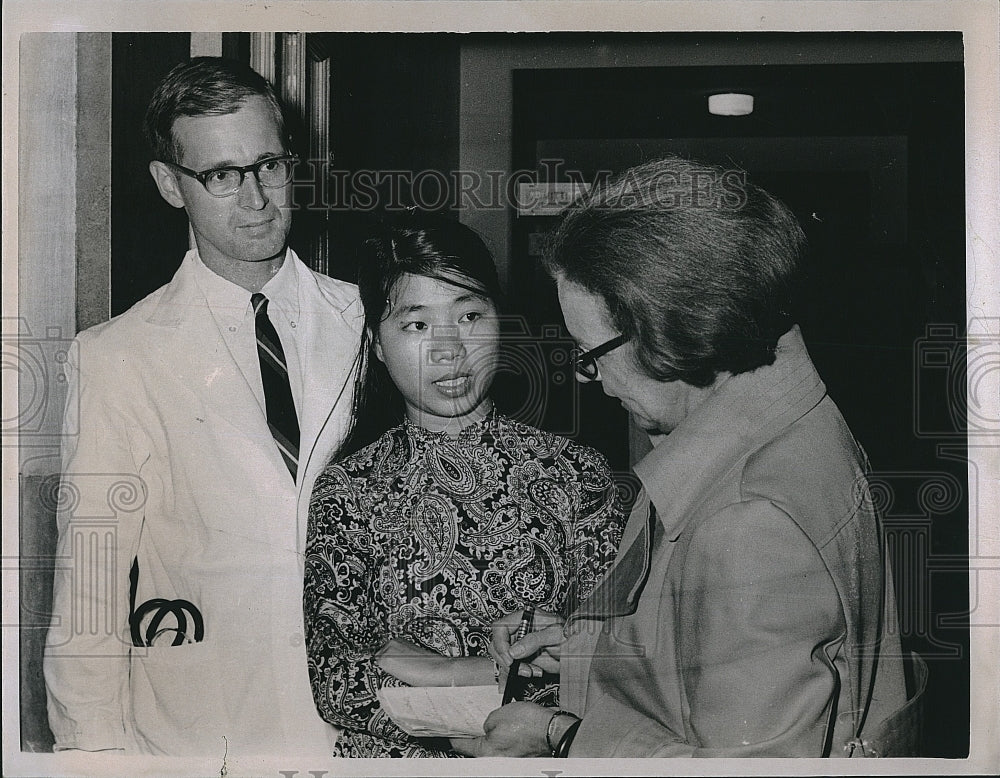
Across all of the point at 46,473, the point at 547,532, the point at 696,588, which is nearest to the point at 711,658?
the point at 696,588

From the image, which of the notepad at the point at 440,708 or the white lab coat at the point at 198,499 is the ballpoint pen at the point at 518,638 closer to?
the notepad at the point at 440,708

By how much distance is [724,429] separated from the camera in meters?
1.22

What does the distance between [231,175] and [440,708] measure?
770mm

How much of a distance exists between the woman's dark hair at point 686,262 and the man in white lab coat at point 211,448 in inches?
13.5

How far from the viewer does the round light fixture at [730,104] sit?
1.24m

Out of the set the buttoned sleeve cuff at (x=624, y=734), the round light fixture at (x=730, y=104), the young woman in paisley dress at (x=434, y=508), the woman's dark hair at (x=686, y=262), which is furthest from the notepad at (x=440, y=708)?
the round light fixture at (x=730, y=104)

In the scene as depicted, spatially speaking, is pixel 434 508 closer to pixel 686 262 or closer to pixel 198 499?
pixel 198 499

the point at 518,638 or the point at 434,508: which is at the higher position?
the point at 434,508

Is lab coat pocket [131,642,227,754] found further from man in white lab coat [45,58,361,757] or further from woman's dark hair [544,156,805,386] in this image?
woman's dark hair [544,156,805,386]

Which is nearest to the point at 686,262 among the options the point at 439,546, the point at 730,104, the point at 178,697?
the point at 730,104

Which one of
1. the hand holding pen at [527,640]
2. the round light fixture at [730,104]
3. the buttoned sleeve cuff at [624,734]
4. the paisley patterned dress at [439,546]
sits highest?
the round light fixture at [730,104]

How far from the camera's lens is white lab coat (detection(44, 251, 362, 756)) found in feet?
4.08

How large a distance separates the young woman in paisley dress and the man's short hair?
26 cm

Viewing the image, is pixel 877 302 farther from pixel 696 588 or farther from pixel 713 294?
pixel 696 588
